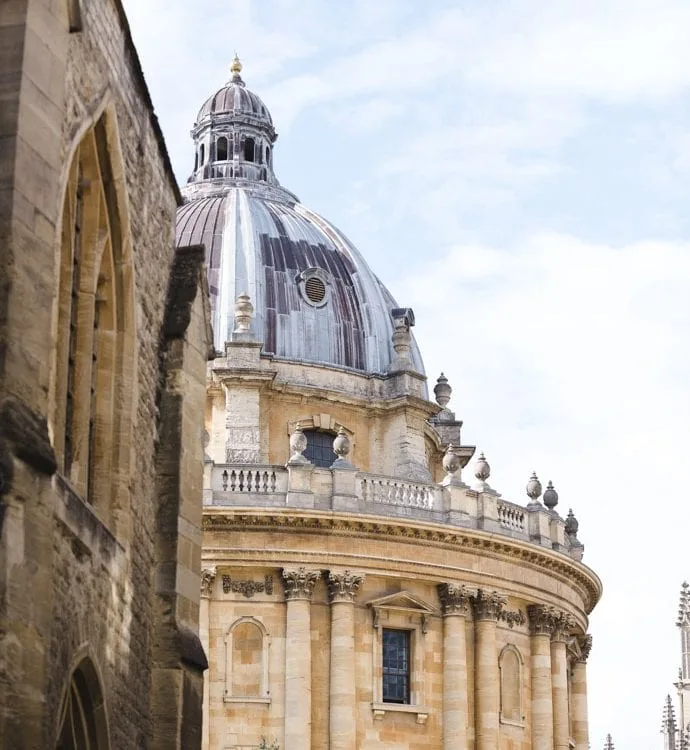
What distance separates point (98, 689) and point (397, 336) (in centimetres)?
4238

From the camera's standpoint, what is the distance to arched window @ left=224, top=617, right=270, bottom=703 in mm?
48219

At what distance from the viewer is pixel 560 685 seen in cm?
5312

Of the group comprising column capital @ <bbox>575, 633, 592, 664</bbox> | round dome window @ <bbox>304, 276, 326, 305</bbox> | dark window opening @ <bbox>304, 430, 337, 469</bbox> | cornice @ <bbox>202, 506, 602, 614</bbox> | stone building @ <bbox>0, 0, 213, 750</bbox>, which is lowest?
stone building @ <bbox>0, 0, 213, 750</bbox>

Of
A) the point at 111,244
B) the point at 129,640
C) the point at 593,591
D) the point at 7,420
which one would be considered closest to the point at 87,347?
the point at 111,244

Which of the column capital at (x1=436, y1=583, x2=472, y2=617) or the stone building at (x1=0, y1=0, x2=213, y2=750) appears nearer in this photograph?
the stone building at (x1=0, y1=0, x2=213, y2=750)

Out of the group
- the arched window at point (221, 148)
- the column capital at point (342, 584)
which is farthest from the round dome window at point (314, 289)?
the column capital at point (342, 584)

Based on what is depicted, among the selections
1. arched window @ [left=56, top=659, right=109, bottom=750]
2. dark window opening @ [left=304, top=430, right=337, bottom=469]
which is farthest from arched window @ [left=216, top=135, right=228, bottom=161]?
arched window @ [left=56, top=659, right=109, bottom=750]

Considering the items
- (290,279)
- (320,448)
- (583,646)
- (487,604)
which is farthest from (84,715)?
(583,646)

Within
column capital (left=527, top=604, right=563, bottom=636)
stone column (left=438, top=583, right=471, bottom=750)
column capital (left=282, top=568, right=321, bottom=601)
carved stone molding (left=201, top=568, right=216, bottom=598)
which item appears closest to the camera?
carved stone molding (left=201, top=568, right=216, bottom=598)

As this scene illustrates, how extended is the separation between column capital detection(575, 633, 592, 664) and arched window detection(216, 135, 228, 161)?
64.1 ft

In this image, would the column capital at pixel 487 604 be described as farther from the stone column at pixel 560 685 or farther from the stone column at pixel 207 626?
the stone column at pixel 207 626

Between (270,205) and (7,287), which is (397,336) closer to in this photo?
(270,205)

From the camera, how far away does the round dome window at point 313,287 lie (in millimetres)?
56969

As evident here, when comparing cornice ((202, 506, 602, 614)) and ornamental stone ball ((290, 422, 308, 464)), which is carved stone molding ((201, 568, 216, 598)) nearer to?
cornice ((202, 506, 602, 614))
